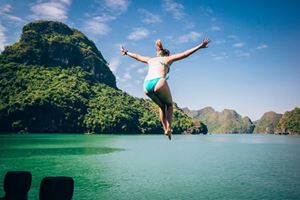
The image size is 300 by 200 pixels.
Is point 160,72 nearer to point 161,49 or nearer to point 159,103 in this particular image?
point 161,49

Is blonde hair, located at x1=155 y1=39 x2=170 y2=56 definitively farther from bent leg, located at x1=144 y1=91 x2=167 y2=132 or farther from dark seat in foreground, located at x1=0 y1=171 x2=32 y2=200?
dark seat in foreground, located at x1=0 y1=171 x2=32 y2=200

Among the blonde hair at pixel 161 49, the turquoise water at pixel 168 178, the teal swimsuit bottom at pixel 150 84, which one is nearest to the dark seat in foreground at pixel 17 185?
the teal swimsuit bottom at pixel 150 84

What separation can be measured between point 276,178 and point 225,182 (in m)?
8.71

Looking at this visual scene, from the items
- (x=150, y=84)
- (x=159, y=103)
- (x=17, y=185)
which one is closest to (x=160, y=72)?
(x=150, y=84)

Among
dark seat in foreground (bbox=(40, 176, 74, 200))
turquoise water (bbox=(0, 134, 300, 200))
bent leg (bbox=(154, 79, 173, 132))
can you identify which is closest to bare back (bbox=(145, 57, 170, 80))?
bent leg (bbox=(154, 79, 173, 132))

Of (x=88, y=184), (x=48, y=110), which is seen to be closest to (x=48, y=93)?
(x=48, y=110)

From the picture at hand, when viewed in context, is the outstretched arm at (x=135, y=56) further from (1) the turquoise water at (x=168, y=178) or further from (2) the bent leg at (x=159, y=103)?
(1) the turquoise water at (x=168, y=178)

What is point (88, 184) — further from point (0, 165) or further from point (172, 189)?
point (0, 165)

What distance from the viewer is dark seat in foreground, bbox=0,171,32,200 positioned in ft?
12.3

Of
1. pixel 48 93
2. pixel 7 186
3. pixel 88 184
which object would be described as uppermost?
pixel 48 93

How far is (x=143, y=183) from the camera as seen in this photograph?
41594 mm

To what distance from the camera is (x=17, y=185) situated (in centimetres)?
380

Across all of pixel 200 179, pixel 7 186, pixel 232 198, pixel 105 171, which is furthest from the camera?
pixel 105 171

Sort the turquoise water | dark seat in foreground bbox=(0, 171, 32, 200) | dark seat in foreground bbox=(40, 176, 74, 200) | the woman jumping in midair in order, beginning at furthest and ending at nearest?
1. the turquoise water
2. the woman jumping in midair
3. dark seat in foreground bbox=(0, 171, 32, 200)
4. dark seat in foreground bbox=(40, 176, 74, 200)
